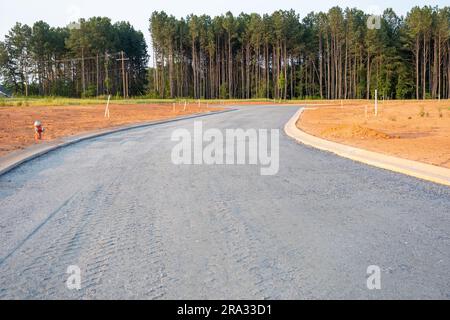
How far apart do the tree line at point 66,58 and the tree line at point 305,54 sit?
34.2ft

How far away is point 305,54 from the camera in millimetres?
102562

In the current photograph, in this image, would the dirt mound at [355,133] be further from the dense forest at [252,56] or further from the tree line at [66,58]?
the tree line at [66,58]

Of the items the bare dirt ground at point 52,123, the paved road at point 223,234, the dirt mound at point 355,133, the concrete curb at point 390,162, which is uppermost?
the bare dirt ground at point 52,123

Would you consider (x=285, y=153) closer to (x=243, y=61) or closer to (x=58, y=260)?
(x=58, y=260)

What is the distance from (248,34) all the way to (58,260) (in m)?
101

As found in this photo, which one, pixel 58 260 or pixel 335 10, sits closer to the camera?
pixel 58 260

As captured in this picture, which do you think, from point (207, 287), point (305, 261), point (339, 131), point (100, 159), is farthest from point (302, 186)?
point (339, 131)

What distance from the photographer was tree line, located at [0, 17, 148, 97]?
336 ft

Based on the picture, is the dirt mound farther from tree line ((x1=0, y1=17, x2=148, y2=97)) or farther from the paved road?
tree line ((x1=0, y1=17, x2=148, y2=97))

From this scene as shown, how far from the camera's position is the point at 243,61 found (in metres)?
105

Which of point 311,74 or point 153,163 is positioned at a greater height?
point 311,74

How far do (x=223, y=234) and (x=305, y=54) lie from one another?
101611 mm

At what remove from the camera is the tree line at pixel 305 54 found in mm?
90688

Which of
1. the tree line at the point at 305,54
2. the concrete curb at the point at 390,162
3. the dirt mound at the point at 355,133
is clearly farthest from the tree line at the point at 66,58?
the concrete curb at the point at 390,162
